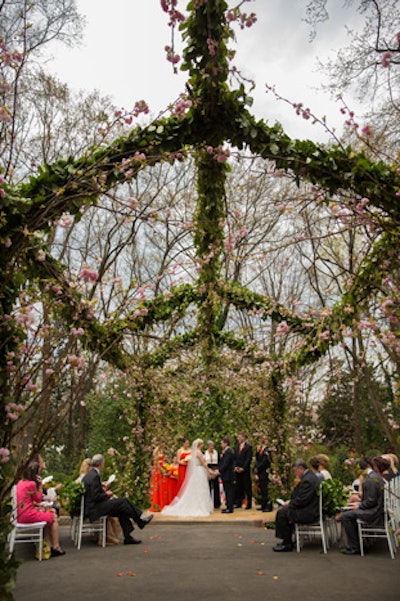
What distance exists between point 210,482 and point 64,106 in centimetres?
970

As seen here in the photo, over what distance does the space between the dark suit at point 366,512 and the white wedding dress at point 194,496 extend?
4830mm

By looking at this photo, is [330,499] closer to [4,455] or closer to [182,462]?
[182,462]

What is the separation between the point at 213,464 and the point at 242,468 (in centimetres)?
121

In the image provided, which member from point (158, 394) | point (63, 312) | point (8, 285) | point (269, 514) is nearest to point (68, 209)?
point (8, 285)

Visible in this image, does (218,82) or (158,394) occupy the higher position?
(218,82)

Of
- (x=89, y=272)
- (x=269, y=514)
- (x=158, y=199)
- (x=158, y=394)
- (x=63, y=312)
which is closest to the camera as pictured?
(x=89, y=272)

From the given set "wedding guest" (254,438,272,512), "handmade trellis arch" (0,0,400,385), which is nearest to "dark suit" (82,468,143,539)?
"handmade trellis arch" (0,0,400,385)

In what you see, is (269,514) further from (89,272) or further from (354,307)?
Result: (89,272)

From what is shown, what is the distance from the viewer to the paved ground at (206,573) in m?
5.06

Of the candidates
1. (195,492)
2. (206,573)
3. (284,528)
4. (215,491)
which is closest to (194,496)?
(195,492)

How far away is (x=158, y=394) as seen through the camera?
10500 millimetres

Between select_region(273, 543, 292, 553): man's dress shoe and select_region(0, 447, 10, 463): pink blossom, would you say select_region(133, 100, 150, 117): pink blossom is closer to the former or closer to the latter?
select_region(0, 447, 10, 463): pink blossom

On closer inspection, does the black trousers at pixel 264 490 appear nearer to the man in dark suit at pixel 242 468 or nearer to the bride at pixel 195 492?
the man in dark suit at pixel 242 468

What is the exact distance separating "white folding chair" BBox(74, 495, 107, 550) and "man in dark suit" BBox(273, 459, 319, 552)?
8.11 ft
